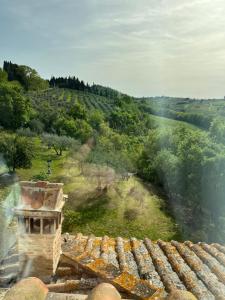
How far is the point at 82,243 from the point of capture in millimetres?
7172

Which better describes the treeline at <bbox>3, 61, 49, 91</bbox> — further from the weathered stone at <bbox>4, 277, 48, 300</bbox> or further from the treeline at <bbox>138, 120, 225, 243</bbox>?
the weathered stone at <bbox>4, 277, 48, 300</bbox>

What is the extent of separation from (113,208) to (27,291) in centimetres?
2044

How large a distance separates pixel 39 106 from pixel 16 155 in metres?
31.1

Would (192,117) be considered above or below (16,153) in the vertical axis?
above

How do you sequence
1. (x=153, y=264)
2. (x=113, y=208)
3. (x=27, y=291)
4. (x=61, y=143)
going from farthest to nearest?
(x=61, y=143) → (x=113, y=208) → (x=153, y=264) → (x=27, y=291)

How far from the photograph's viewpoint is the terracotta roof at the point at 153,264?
4.91 meters

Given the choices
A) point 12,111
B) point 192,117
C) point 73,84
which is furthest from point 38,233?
point 73,84

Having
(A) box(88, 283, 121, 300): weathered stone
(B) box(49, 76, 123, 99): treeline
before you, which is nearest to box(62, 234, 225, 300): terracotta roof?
(A) box(88, 283, 121, 300): weathered stone

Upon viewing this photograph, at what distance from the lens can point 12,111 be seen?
47.4 metres

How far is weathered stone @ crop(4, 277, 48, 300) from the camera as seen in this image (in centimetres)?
241

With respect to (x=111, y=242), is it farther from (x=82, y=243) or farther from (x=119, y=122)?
(x=119, y=122)

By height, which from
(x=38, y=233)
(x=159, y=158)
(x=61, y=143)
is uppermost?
(x=38, y=233)

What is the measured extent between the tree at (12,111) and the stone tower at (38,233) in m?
44.0

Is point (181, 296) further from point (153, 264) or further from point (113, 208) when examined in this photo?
point (113, 208)
